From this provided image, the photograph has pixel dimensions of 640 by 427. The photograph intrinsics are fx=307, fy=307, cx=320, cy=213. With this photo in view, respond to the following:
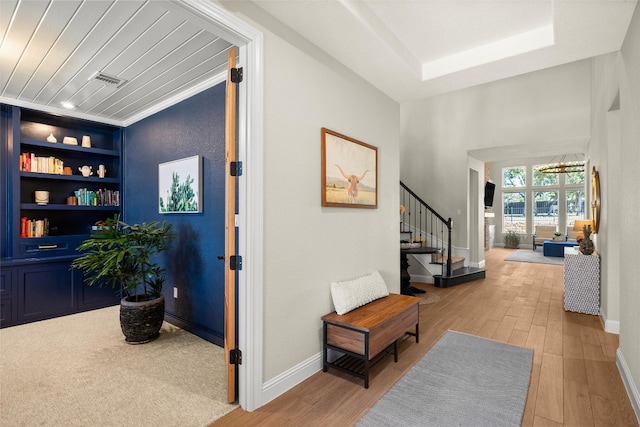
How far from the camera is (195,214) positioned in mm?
3340

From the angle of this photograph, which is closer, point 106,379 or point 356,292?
point 106,379

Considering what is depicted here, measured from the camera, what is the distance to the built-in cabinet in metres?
3.65

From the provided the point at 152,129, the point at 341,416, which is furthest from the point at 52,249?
the point at 341,416

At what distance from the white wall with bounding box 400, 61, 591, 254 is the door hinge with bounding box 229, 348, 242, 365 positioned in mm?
5755

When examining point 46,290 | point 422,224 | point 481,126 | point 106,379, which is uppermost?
point 481,126

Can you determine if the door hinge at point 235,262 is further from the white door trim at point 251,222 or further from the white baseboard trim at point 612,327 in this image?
the white baseboard trim at point 612,327

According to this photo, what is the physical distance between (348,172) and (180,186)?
6.42 feet

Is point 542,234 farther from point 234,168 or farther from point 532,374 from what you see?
point 234,168

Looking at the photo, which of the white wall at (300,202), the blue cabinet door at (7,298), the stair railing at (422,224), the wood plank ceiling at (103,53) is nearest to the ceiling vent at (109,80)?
the wood plank ceiling at (103,53)

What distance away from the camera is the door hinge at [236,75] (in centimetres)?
207

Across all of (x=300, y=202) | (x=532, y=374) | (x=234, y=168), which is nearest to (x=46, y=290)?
(x=234, y=168)

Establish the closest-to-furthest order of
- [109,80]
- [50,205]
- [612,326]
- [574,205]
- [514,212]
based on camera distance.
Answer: [109,80]
[612,326]
[50,205]
[574,205]
[514,212]

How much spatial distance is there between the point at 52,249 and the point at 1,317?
36.0 inches

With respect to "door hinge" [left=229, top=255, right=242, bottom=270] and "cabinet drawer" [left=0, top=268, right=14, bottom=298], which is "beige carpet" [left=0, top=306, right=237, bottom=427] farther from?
"door hinge" [left=229, top=255, right=242, bottom=270]
